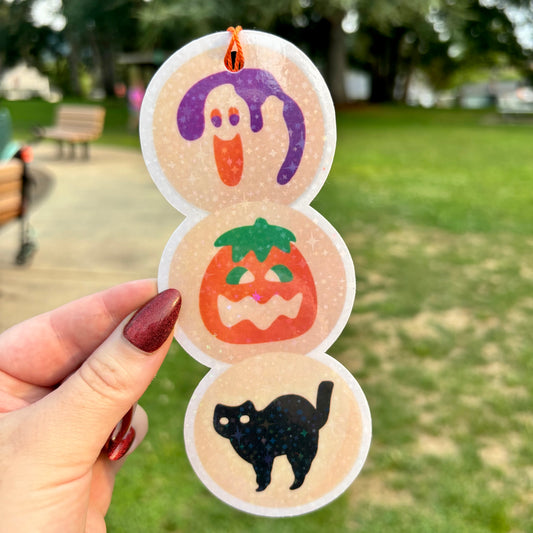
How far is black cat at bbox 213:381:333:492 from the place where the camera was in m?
1.08

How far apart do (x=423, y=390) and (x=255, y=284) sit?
1.94 m

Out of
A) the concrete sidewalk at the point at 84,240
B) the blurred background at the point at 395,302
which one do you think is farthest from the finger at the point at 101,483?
the concrete sidewalk at the point at 84,240

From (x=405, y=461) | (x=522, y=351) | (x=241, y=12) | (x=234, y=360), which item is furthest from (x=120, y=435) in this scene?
(x=241, y=12)

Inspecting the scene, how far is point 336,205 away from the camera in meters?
6.04

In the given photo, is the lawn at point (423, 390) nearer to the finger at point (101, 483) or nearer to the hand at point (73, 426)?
the finger at point (101, 483)

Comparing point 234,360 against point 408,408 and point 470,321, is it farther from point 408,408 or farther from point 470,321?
point 470,321

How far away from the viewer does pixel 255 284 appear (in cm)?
104

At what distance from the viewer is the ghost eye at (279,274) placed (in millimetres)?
1030

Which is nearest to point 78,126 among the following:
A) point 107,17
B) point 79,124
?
point 79,124

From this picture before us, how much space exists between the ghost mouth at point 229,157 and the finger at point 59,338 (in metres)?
0.38

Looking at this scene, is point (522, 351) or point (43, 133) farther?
point (43, 133)

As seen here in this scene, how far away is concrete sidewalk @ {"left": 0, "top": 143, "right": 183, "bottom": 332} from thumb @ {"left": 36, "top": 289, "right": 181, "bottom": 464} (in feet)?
8.29

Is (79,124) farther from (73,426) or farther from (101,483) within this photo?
(73,426)

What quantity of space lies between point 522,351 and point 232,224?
2561 millimetres
